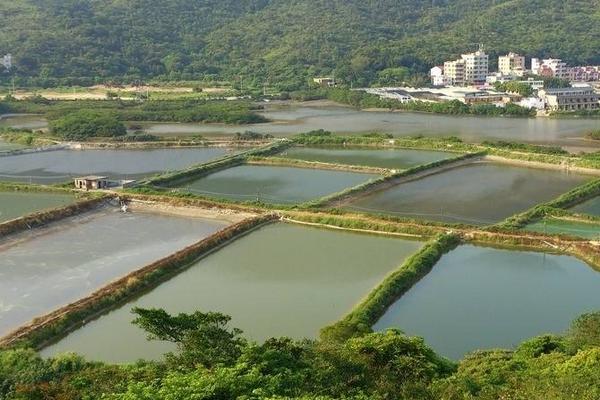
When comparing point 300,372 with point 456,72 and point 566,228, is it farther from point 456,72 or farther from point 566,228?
point 456,72

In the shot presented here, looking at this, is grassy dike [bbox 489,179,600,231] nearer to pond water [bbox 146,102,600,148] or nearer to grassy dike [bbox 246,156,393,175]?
grassy dike [bbox 246,156,393,175]

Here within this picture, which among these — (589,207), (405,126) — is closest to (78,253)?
(589,207)

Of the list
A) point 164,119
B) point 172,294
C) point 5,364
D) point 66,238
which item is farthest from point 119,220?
point 164,119

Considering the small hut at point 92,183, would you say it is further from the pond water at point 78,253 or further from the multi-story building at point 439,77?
the multi-story building at point 439,77

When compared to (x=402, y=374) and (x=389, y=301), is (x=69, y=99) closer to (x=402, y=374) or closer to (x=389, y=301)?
(x=389, y=301)

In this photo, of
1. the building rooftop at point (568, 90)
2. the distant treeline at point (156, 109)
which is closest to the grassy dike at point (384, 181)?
the distant treeline at point (156, 109)
